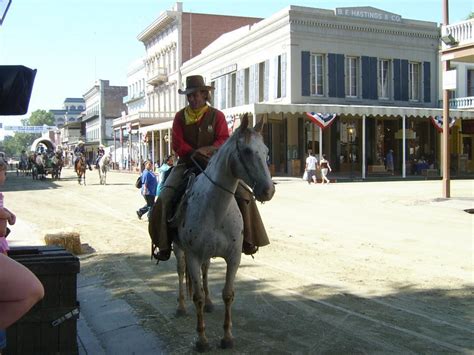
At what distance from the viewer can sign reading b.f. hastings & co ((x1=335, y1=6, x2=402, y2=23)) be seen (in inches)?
1369

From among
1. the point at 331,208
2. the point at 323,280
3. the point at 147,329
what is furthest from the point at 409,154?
the point at 147,329

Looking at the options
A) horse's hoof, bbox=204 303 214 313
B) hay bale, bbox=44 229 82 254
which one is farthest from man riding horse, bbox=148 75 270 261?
hay bale, bbox=44 229 82 254

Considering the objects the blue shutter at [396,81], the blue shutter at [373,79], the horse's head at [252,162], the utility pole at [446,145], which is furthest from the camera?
the blue shutter at [396,81]

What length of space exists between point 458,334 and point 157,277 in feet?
13.8

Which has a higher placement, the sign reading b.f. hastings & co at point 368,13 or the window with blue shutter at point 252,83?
the sign reading b.f. hastings & co at point 368,13

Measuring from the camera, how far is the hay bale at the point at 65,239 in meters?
9.19

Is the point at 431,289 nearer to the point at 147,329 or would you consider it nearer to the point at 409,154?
the point at 147,329

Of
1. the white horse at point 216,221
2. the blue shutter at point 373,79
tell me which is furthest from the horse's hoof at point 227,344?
the blue shutter at point 373,79

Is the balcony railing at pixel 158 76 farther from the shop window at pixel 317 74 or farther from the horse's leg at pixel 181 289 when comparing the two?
the horse's leg at pixel 181 289

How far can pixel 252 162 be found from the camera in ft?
14.1

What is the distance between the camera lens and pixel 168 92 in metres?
54.2

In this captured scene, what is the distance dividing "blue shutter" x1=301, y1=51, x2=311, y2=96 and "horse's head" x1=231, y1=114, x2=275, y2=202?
29.0 m

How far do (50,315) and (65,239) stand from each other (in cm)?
528

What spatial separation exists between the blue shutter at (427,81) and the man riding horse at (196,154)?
114 feet
